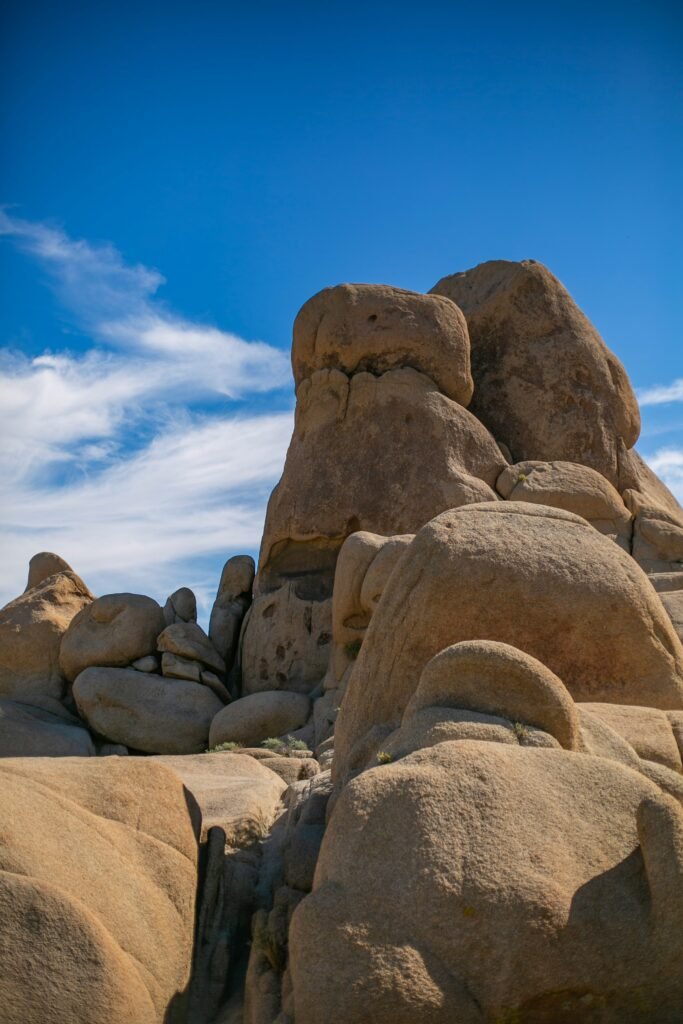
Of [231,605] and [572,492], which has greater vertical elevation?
[572,492]

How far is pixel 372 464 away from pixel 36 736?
5.84 m

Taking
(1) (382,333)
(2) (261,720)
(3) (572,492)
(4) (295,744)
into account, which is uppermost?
(1) (382,333)

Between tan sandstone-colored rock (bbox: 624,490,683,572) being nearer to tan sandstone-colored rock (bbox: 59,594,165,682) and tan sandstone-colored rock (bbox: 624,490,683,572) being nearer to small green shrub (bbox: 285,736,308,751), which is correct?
small green shrub (bbox: 285,736,308,751)

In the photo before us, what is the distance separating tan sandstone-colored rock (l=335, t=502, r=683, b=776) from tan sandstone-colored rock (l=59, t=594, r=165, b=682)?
9.10 metres

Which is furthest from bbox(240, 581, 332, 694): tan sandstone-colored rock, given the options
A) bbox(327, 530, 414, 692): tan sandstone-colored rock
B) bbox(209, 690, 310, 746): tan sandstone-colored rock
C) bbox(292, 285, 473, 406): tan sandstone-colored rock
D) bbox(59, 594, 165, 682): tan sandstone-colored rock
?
bbox(292, 285, 473, 406): tan sandstone-colored rock

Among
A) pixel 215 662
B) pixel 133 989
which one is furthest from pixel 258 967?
pixel 215 662

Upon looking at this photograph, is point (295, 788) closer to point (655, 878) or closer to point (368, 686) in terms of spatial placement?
point (368, 686)

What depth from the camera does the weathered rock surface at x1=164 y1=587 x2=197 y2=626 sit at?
55.5 ft

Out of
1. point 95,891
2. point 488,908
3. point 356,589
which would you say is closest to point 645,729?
point 488,908

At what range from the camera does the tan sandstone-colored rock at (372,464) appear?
52.8 feet

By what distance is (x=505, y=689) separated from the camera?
18.3ft

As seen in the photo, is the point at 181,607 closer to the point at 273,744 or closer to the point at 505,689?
the point at 273,744

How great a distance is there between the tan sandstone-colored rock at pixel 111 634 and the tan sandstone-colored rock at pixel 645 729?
10.3 m

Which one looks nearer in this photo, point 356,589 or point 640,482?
point 356,589
